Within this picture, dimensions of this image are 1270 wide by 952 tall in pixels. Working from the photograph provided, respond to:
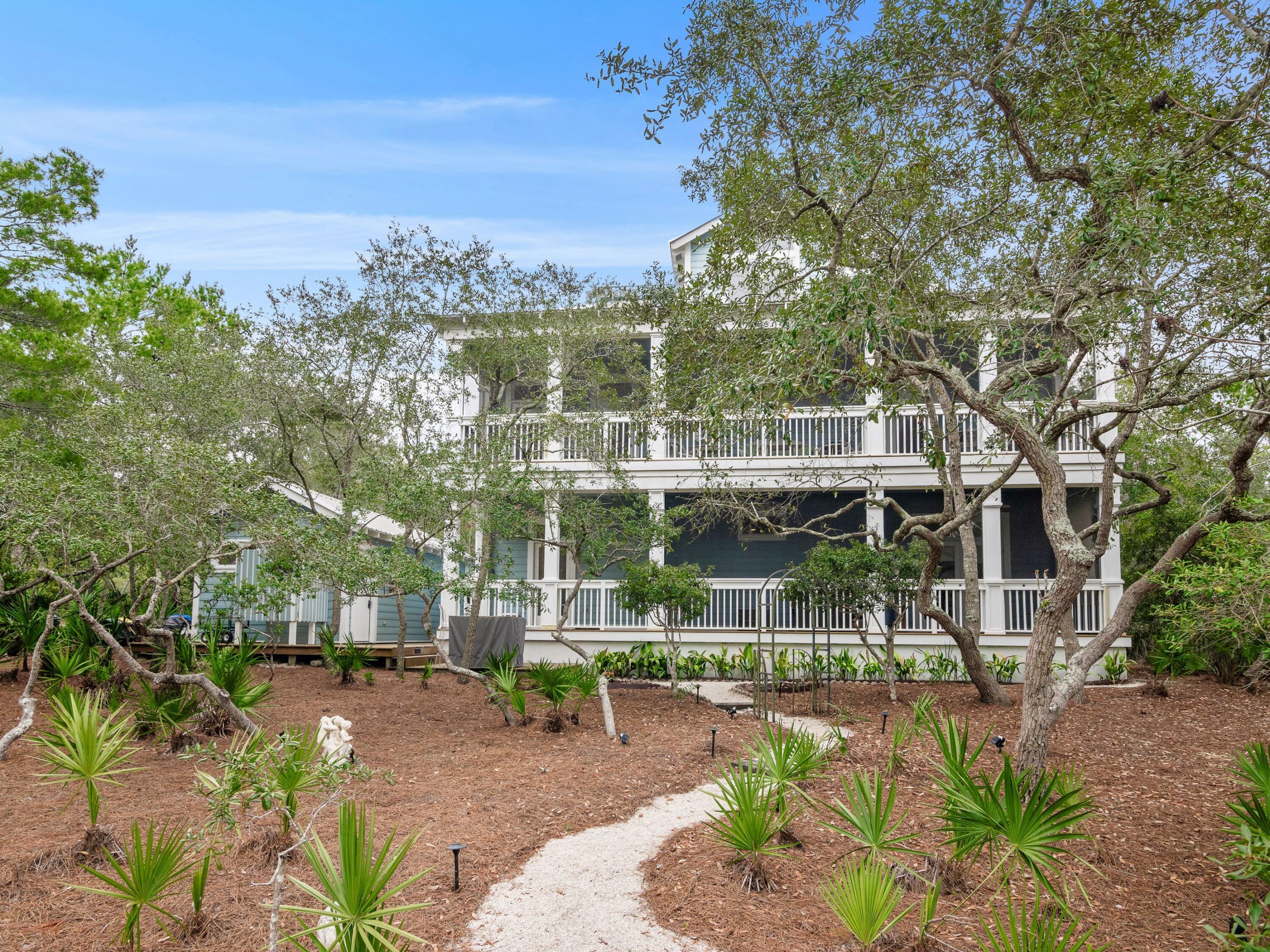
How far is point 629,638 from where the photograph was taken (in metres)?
15.5

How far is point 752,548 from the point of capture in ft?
59.3

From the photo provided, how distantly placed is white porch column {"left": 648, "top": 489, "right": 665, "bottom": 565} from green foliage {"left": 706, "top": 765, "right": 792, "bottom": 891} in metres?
7.99

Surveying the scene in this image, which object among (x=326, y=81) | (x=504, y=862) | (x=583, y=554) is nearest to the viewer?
(x=504, y=862)

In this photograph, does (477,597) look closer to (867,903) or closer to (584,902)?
(584,902)

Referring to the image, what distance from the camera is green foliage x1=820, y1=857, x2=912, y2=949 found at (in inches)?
162

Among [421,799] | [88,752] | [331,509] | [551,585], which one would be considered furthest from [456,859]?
[331,509]

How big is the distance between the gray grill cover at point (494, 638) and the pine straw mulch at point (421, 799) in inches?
128

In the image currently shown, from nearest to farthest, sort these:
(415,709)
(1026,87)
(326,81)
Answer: (1026,87) → (415,709) → (326,81)

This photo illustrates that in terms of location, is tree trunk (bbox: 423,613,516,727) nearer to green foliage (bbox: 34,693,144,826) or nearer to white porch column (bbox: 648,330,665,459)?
green foliage (bbox: 34,693,144,826)

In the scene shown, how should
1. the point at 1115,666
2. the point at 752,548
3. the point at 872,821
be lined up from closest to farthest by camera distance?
the point at 872,821 → the point at 1115,666 → the point at 752,548

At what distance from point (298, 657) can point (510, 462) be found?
280 inches

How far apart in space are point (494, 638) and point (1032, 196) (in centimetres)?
1113

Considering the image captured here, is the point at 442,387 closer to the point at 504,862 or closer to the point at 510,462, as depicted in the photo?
the point at 510,462

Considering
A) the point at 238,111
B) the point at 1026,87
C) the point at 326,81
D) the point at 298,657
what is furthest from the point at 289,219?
the point at 1026,87
